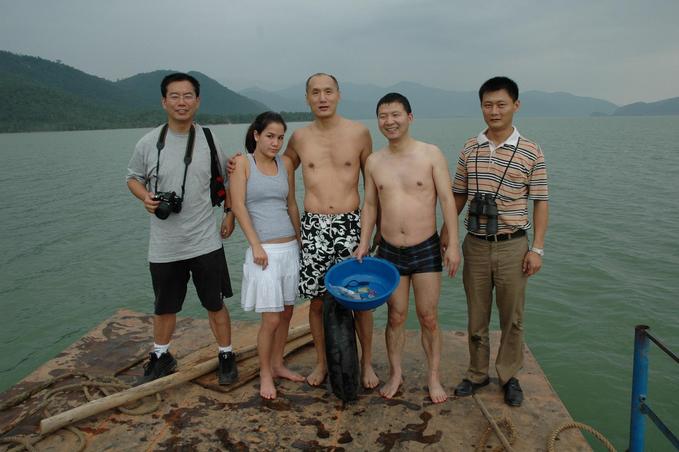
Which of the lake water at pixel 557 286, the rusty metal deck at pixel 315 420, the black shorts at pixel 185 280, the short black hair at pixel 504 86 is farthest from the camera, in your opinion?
the lake water at pixel 557 286

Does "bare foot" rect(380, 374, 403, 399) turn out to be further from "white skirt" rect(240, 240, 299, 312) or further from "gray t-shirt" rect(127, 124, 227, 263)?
"gray t-shirt" rect(127, 124, 227, 263)

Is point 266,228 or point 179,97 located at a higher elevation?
point 179,97

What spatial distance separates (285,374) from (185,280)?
3.83 feet

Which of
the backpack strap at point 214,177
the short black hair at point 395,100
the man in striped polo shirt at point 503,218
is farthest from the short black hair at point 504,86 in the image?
the backpack strap at point 214,177

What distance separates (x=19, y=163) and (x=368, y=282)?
35.2 metres

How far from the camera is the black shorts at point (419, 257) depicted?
3.57m

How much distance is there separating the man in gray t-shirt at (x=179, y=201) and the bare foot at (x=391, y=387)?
49.1 inches

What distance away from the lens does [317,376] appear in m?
3.93

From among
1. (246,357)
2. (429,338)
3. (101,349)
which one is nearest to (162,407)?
(246,357)

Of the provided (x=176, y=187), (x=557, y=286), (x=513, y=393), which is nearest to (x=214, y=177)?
(x=176, y=187)

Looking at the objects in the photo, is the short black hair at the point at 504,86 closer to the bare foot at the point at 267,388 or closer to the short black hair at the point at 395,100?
the short black hair at the point at 395,100

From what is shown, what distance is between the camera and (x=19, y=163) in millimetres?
31156

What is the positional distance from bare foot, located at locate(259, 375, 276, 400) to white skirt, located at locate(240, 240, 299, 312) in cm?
60

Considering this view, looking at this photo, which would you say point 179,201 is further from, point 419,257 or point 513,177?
point 513,177
